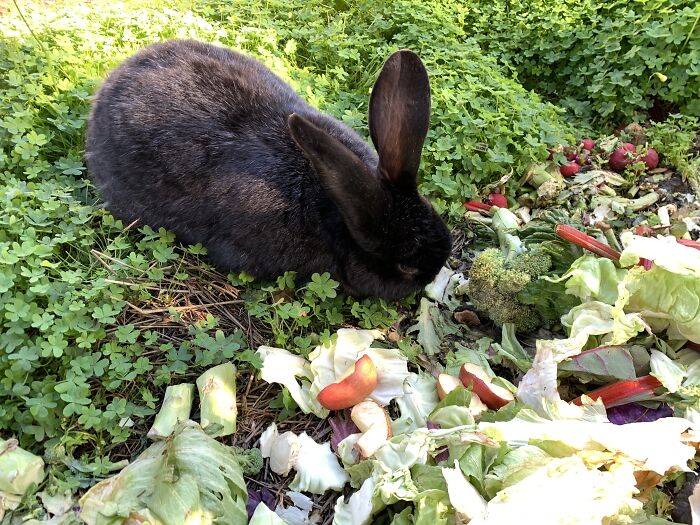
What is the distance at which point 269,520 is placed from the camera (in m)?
2.37

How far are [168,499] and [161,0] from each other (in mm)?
4649

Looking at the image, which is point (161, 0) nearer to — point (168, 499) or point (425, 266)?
point (425, 266)

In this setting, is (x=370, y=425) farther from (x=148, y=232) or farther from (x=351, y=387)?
(x=148, y=232)

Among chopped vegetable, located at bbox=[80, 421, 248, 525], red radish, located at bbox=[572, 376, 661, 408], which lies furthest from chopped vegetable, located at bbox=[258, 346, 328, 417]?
red radish, located at bbox=[572, 376, 661, 408]

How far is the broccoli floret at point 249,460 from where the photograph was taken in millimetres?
2672

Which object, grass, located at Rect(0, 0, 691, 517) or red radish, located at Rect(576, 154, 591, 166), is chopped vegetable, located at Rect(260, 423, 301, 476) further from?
red radish, located at Rect(576, 154, 591, 166)

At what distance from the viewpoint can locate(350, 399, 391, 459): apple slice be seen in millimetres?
2564

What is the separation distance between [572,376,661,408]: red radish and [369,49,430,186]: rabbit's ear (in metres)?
1.43

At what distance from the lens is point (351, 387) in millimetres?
2807

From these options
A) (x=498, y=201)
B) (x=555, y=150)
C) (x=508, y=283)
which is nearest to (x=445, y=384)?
(x=508, y=283)

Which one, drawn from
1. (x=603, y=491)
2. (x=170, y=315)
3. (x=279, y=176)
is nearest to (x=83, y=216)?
(x=170, y=315)

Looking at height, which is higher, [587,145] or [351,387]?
[587,145]

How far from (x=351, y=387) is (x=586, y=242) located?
1.51 meters

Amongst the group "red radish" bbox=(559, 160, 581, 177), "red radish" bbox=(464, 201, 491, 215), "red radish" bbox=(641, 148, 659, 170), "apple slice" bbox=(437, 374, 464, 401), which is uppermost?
"red radish" bbox=(641, 148, 659, 170)
